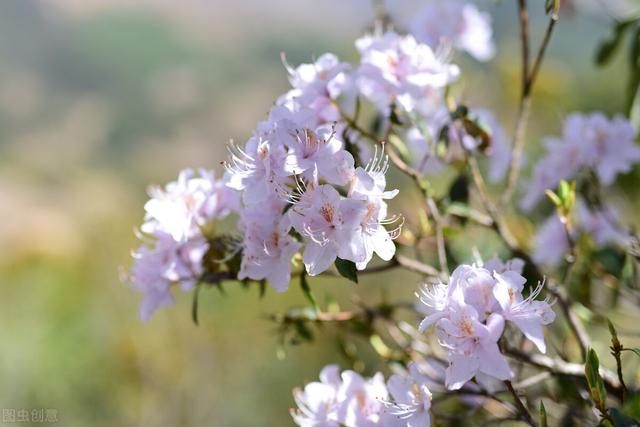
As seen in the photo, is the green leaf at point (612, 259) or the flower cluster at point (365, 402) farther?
the green leaf at point (612, 259)

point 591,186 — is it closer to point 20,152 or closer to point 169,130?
point 20,152

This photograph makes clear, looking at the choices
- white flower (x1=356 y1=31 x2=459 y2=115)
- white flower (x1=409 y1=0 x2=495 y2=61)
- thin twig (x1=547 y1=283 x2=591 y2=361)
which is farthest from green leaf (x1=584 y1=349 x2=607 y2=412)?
white flower (x1=409 y1=0 x2=495 y2=61)

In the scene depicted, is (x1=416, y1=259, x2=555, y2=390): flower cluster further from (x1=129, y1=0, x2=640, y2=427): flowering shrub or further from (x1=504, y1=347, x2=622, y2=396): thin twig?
(x1=504, y1=347, x2=622, y2=396): thin twig

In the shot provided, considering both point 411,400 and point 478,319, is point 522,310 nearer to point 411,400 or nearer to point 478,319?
point 478,319

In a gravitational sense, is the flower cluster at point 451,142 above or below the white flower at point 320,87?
below

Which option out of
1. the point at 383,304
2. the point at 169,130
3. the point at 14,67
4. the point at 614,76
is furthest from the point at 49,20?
the point at 383,304

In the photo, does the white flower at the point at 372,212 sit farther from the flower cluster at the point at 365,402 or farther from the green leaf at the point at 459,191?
the green leaf at the point at 459,191

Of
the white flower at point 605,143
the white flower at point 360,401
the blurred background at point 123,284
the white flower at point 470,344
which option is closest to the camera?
the white flower at point 470,344

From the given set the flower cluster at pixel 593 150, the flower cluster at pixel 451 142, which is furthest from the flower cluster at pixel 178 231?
the flower cluster at pixel 593 150
